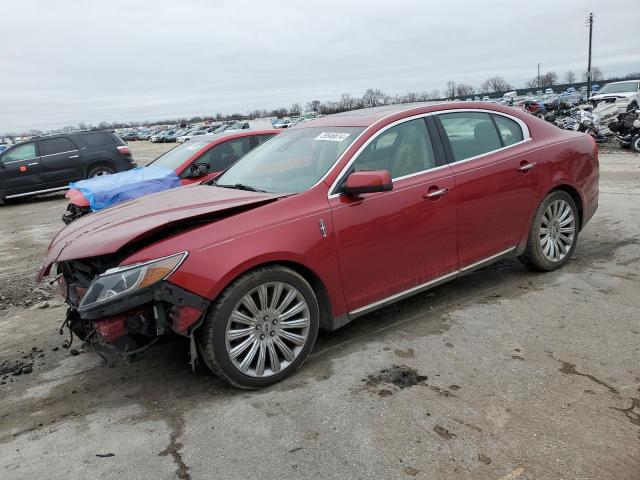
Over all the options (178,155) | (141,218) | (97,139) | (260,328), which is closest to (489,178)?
(260,328)

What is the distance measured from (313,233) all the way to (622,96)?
2104 centimetres

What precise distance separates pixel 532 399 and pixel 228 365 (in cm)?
182

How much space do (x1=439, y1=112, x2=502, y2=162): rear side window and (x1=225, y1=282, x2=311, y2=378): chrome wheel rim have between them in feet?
6.33

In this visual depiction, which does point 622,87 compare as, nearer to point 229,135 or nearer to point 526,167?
point 229,135

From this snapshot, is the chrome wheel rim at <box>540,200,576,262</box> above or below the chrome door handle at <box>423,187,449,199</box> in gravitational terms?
below

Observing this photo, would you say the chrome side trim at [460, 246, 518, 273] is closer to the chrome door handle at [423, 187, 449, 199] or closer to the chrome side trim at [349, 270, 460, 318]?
the chrome side trim at [349, 270, 460, 318]

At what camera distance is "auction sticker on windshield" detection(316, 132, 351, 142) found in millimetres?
4195

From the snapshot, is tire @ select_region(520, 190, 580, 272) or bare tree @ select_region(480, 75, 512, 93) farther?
bare tree @ select_region(480, 75, 512, 93)

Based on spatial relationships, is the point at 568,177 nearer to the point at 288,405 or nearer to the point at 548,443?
the point at 548,443

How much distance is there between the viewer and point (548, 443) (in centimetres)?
274

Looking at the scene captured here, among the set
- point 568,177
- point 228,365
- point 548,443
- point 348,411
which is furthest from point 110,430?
point 568,177

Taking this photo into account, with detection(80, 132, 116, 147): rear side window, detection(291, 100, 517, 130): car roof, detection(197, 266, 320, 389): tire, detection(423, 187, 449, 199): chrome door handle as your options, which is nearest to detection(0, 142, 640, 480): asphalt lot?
detection(197, 266, 320, 389): tire

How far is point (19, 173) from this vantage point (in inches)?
586

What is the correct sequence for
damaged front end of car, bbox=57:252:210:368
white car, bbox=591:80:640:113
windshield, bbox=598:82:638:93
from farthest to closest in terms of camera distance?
windshield, bbox=598:82:638:93, white car, bbox=591:80:640:113, damaged front end of car, bbox=57:252:210:368
